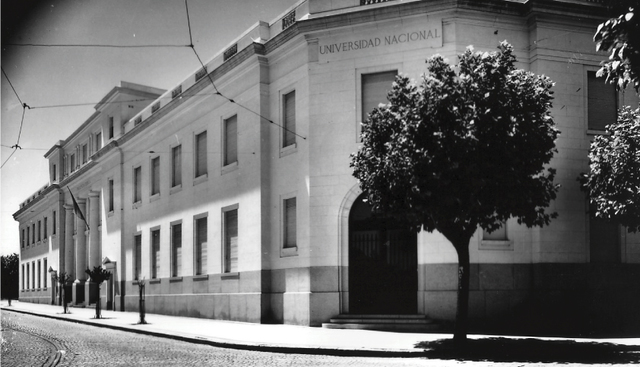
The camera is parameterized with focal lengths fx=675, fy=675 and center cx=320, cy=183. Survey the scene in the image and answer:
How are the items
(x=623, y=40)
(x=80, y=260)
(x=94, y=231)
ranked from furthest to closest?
(x=80, y=260)
(x=94, y=231)
(x=623, y=40)

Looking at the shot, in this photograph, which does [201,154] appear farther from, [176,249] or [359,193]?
[359,193]

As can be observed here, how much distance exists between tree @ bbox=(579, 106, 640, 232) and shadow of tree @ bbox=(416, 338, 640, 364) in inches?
161

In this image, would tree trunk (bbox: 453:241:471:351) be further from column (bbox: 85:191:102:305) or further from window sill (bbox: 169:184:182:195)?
column (bbox: 85:191:102:305)

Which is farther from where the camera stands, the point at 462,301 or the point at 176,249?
the point at 176,249

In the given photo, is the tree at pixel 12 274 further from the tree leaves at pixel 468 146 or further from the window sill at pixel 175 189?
the tree leaves at pixel 468 146

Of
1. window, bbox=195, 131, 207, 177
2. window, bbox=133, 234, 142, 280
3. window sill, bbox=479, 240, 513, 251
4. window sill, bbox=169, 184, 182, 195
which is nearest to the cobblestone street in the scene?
window sill, bbox=479, 240, 513, 251

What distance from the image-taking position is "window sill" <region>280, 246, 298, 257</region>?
2098cm

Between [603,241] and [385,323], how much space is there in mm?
6834

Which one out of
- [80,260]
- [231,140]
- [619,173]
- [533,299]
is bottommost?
[80,260]

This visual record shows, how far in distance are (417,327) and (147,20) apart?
10.3 m

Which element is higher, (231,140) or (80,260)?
(231,140)

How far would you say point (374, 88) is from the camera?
19.8 m

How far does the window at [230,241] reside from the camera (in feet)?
80.4

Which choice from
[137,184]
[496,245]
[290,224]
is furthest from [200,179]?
[496,245]
